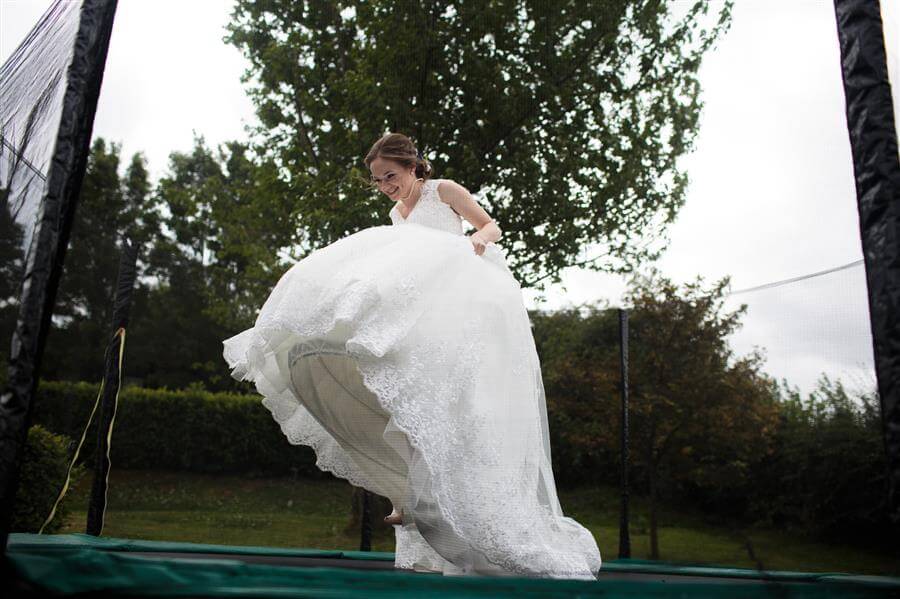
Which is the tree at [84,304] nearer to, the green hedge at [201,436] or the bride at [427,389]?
the green hedge at [201,436]

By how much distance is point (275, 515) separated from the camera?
432 centimetres

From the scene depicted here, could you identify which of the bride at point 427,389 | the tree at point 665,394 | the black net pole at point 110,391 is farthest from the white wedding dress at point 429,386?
the tree at point 665,394

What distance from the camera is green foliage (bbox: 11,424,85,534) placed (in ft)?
8.02

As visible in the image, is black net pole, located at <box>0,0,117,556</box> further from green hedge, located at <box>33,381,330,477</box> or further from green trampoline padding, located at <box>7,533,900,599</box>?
green hedge, located at <box>33,381,330,477</box>

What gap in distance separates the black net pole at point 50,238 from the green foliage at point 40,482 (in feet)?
5.86

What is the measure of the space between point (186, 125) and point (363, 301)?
4168 mm

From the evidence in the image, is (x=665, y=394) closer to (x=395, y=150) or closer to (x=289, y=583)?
(x=395, y=150)

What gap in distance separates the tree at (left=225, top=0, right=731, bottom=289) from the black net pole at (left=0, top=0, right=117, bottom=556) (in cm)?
238

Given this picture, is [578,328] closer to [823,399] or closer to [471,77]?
[471,77]

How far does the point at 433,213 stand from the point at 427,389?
2.35 feet

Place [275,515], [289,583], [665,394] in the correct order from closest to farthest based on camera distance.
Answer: [289,583] < [665,394] < [275,515]

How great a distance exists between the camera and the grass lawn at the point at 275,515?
3.71 meters

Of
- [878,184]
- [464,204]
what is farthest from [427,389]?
[878,184]

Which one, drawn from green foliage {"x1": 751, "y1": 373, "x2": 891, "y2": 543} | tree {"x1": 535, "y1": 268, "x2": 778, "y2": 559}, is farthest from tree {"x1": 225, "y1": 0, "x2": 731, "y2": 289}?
green foliage {"x1": 751, "y1": 373, "x2": 891, "y2": 543}
